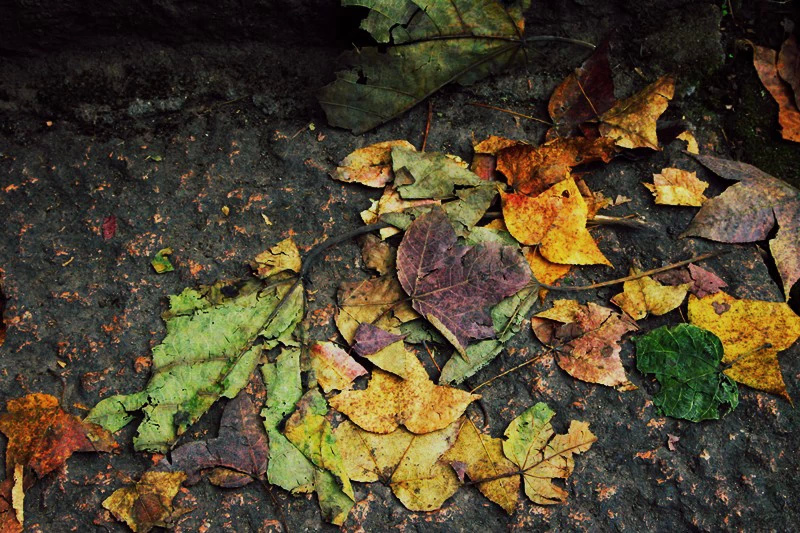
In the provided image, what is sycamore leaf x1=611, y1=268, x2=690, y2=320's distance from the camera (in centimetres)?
196

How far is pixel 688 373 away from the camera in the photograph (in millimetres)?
1864

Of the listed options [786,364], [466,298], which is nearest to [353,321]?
[466,298]

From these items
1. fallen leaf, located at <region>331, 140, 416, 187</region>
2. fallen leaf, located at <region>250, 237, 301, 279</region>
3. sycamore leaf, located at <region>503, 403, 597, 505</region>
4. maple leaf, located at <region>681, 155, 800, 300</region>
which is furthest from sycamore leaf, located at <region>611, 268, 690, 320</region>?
fallen leaf, located at <region>250, 237, 301, 279</region>

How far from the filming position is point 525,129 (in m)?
2.26

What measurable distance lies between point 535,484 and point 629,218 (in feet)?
2.69

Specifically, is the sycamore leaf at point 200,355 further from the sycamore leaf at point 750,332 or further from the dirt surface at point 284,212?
the sycamore leaf at point 750,332

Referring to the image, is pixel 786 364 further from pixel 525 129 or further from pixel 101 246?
pixel 101 246

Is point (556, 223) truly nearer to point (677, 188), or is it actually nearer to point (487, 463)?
point (677, 188)

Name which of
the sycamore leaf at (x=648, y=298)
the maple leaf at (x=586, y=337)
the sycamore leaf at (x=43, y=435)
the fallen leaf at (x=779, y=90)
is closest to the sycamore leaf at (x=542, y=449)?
the maple leaf at (x=586, y=337)

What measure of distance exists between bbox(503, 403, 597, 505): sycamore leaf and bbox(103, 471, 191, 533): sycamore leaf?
2.60 ft

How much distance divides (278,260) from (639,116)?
3.78 feet

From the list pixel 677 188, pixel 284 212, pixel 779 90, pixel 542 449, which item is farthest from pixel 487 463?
pixel 779 90

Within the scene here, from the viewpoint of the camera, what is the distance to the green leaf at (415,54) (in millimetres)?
2094

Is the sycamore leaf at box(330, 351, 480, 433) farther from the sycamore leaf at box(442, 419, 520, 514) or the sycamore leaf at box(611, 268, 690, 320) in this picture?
the sycamore leaf at box(611, 268, 690, 320)
